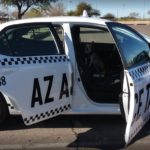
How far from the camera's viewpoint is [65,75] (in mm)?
6676

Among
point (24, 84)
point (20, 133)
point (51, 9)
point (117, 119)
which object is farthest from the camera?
point (51, 9)

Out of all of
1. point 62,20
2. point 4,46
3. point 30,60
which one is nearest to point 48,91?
point 30,60

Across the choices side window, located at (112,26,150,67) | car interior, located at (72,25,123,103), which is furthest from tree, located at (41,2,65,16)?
side window, located at (112,26,150,67)

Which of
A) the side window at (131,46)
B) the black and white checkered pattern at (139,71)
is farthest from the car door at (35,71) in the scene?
the black and white checkered pattern at (139,71)

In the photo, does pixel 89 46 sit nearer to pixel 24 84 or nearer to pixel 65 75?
pixel 65 75

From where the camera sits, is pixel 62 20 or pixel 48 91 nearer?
pixel 48 91

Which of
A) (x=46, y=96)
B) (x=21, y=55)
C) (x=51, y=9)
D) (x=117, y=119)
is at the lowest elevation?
(x=51, y=9)

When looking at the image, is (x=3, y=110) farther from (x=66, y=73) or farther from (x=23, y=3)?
(x=23, y=3)

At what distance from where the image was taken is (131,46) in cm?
688

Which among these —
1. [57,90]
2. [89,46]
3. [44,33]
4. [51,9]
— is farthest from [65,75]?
[51,9]

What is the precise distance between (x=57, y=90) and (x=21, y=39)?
81 centimetres

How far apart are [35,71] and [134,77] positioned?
48.5 inches

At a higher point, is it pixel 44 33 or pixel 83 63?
pixel 44 33

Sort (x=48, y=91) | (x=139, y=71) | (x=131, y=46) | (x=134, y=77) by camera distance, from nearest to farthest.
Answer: (x=134, y=77) < (x=139, y=71) < (x=48, y=91) < (x=131, y=46)
